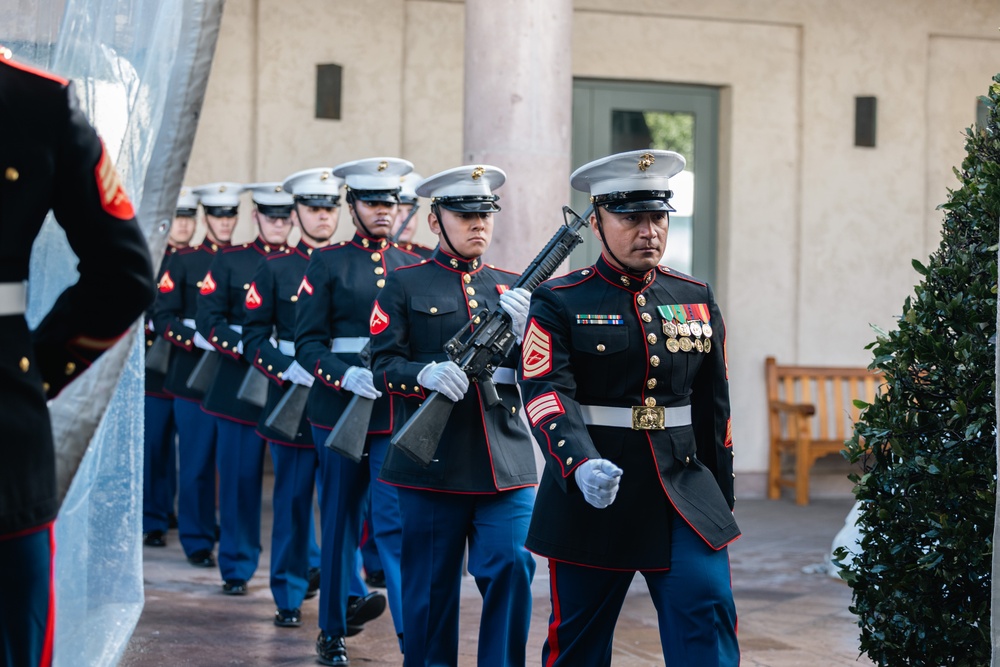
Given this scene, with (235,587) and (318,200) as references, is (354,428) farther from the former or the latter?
(235,587)

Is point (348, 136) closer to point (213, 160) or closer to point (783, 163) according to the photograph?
point (213, 160)

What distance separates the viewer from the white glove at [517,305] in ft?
15.6

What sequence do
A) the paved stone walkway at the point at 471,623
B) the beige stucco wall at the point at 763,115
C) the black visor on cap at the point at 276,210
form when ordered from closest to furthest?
1. the paved stone walkway at the point at 471,623
2. the black visor on cap at the point at 276,210
3. the beige stucco wall at the point at 763,115

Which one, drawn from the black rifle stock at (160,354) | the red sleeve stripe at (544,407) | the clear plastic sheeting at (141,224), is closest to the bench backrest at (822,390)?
the black rifle stock at (160,354)

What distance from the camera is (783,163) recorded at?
11.2m

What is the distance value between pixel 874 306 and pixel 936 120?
5.07ft

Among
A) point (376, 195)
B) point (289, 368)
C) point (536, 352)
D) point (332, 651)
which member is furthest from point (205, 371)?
point (536, 352)

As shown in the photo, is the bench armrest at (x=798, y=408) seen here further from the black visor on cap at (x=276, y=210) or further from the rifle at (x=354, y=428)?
the rifle at (x=354, y=428)

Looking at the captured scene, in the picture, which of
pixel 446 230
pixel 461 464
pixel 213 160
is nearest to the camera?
pixel 461 464

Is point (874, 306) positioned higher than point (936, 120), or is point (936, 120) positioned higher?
point (936, 120)

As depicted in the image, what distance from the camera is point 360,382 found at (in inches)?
226

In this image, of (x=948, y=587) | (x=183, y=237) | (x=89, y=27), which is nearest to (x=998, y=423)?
(x=948, y=587)

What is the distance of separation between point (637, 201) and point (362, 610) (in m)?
2.98

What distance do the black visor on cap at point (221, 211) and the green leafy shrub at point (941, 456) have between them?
5673 millimetres
